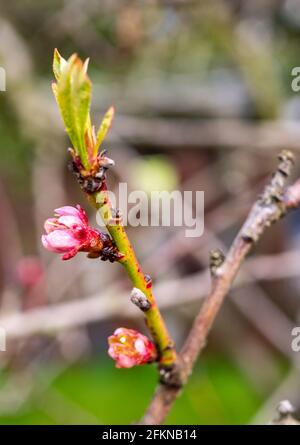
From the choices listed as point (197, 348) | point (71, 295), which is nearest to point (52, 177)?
point (71, 295)

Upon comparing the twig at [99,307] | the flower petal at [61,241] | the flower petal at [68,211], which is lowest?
the twig at [99,307]

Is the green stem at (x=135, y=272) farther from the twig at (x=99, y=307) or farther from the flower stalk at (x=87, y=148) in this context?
the twig at (x=99, y=307)

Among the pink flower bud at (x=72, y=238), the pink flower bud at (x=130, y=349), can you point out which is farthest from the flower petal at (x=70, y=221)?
the pink flower bud at (x=130, y=349)

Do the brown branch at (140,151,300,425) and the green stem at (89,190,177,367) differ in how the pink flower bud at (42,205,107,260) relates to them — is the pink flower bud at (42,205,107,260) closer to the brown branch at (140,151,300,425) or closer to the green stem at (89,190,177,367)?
the green stem at (89,190,177,367)

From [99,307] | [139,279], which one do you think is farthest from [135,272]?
[99,307]

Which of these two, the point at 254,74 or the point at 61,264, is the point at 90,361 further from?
the point at 254,74
